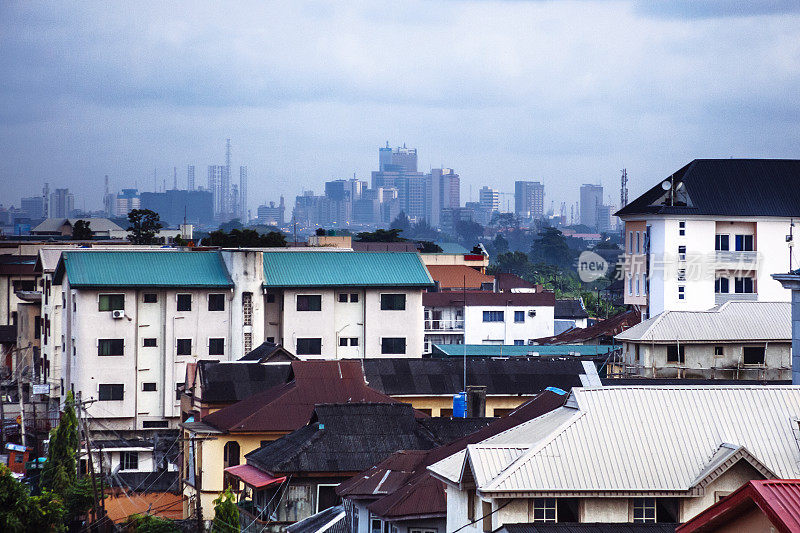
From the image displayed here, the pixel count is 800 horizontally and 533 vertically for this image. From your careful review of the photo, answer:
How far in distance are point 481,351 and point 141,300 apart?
20643 millimetres

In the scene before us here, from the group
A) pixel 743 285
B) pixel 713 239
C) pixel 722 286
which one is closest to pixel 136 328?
pixel 713 239

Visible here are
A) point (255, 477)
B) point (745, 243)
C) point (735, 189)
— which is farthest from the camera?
point (735, 189)

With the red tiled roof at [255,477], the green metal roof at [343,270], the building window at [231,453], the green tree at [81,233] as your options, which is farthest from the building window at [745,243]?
the green tree at [81,233]

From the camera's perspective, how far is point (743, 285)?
254 ft

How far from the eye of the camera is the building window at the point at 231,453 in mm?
51000

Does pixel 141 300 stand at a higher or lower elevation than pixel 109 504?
higher

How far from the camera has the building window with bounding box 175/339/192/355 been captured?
8181cm

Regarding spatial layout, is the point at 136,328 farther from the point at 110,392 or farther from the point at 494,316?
the point at 494,316

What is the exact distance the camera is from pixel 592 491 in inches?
1059

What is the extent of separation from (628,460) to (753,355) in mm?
34030

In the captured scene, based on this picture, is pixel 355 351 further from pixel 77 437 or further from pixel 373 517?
pixel 373 517

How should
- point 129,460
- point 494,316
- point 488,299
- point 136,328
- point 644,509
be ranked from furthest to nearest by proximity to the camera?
point 488,299 < point 494,316 < point 136,328 < point 129,460 < point 644,509

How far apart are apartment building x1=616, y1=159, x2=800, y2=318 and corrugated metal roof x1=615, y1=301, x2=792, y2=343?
13.9 metres

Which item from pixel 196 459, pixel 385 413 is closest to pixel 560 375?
pixel 196 459
